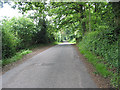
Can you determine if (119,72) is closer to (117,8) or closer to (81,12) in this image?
(117,8)

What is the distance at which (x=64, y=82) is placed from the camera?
4.29 metres

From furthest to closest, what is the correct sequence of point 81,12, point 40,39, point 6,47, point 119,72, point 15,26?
point 40,39, point 81,12, point 15,26, point 6,47, point 119,72

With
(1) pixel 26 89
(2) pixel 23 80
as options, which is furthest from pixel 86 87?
(2) pixel 23 80

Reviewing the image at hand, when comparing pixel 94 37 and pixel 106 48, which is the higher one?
pixel 94 37

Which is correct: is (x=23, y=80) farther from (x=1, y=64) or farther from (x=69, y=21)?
(x=69, y=21)

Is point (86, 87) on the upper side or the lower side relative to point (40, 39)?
lower

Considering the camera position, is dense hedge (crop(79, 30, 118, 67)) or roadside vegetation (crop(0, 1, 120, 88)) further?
roadside vegetation (crop(0, 1, 120, 88))

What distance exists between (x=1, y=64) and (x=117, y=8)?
8.31 meters

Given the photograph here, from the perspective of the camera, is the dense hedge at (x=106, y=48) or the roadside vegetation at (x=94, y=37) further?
the roadside vegetation at (x=94, y=37)

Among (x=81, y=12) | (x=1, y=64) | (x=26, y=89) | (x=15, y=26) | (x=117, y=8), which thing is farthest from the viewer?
(x=81, y=12)

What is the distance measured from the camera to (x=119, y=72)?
425 cm

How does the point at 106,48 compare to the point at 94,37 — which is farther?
the point at 94,37

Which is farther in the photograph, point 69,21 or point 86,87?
point 69,21

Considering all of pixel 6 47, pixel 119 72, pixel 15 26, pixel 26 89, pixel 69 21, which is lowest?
pixel 26 89
